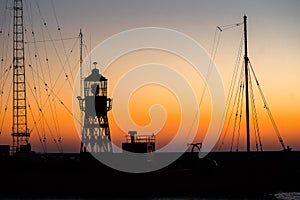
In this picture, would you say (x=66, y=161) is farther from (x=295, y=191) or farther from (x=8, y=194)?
(x=295, y=191)

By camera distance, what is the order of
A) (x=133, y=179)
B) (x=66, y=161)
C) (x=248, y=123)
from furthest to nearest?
(x=66, y=161) → (x=133, y=179) → (x=248, y=123)

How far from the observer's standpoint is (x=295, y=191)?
97000mm

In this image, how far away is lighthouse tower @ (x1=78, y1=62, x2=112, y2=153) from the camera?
9469 centimetres

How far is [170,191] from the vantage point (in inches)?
3497

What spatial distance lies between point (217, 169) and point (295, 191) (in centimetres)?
1700

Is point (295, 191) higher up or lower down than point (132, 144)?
lower down

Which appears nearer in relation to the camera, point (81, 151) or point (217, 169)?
point (217, 169)

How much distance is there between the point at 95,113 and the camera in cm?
9450

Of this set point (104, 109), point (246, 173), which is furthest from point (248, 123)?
point (104, 109)

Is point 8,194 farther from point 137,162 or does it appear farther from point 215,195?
point 215,195

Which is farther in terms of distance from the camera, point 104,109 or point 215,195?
point 104,109

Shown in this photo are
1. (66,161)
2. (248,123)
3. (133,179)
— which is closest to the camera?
(248,123)

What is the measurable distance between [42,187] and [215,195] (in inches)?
893

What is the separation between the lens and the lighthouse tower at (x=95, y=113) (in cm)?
9469
